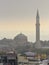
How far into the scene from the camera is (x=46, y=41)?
5038 cm

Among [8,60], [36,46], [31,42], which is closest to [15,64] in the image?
[8,60]

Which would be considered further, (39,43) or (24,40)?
(24,40)

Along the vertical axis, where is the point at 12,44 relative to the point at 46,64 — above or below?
above

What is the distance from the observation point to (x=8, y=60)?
11.7 m

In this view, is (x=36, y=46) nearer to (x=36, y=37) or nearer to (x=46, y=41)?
(x=36, y=37)

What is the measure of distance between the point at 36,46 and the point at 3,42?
29.5 ft

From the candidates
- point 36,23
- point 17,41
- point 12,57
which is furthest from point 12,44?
point 12,57

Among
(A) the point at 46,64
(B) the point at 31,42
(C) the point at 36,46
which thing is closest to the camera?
(A) the point at 46,64

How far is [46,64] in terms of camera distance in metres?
11.5

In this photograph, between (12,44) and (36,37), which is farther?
(12,44)

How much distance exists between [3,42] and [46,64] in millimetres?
40748

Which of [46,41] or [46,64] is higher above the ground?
[46,41]

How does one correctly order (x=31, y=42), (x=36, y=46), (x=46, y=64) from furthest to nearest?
(x=31, y=42) → (x=36, y=46) → (x=46, y=64)

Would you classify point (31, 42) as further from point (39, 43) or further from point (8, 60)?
point (8, 60)
